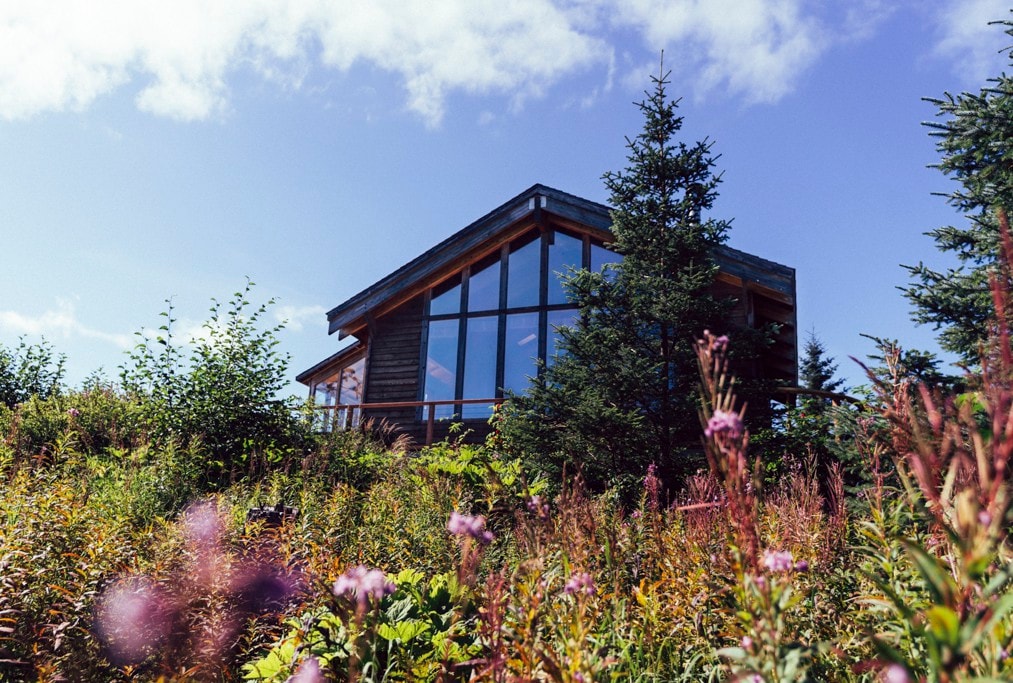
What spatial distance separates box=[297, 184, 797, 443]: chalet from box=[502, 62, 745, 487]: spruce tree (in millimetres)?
4119

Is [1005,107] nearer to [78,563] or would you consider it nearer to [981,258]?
[981,258]

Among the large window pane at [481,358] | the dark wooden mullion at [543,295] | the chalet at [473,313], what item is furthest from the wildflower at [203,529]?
the dark wooden mullion at [543,295]

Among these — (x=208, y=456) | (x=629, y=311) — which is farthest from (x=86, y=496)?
(x=629, y=311)

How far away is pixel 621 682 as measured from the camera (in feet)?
8.86

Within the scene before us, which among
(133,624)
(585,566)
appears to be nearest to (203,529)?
(133,624)

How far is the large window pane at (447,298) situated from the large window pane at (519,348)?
5.04ft

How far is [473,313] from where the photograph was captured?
16203 millimetres

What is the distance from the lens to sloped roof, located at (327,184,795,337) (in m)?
14.9

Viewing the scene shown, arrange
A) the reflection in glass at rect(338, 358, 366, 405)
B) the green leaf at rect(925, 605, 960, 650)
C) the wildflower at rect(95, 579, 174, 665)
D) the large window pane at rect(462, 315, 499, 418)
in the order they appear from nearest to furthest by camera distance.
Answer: the green leaf at rect(925, 605, 960, 650)
the wildflower at rect(95, 579, 174, 665)
the large window pane at rect(462, 315, 499, 418)
the reflection in glass at rect(338, 358, 366, 405)

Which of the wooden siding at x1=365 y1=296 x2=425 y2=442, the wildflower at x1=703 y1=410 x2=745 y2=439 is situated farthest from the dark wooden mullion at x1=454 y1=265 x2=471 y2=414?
the wildflower at x1=703 y1=410 x2=745 y2=439

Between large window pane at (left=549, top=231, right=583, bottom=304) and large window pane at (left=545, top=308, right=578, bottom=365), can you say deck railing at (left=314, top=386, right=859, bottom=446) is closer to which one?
large window pane at (left=545, top=308, right=578, bottom=365)

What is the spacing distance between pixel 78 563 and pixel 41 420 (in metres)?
9.42

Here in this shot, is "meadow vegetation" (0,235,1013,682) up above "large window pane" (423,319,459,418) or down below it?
below

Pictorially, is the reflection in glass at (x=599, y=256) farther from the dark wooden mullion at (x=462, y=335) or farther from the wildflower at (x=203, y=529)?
the wildflower at (x=203, y=529)
